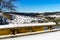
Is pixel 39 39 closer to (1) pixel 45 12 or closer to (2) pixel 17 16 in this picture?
(2) pixel 17 16

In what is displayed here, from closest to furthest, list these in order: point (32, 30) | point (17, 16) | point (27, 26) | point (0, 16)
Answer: point (27, 26) → point (32, 30) → point (0, 16) → point (17, 16)

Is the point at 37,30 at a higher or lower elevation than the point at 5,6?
lower

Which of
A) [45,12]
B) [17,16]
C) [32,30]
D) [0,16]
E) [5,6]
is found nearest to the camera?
[32,30]

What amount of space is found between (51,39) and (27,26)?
9.30 feet

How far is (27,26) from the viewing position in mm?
11750

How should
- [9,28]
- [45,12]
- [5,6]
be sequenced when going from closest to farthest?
[9,28] → [45,12] → [5,6]

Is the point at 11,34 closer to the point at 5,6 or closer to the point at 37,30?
the point at 37,30

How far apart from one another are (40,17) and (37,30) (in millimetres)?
6794

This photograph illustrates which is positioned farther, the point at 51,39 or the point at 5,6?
the point at 5,6

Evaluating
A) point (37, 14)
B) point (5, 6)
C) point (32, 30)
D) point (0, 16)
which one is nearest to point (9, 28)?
point (32, 30)

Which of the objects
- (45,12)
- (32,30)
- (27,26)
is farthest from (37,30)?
(45,12)

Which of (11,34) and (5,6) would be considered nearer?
(11,34)

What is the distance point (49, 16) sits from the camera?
68.7 ft

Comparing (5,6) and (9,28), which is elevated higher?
(5,6)
